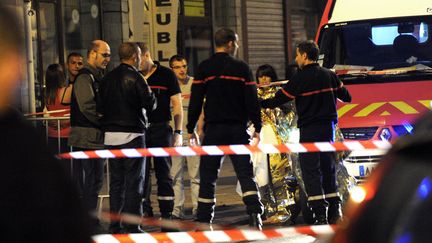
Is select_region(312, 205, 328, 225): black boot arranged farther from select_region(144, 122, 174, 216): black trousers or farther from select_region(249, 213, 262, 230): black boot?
select_region(144, 122, 174, 216): black trousers

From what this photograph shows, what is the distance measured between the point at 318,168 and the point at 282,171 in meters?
0.98

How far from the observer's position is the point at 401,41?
1247 centimetres

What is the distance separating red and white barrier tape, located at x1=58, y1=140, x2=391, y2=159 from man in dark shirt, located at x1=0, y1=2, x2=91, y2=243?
607 centimetres

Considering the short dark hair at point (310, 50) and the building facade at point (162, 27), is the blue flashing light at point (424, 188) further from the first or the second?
the short dark hair at point (310, 50)

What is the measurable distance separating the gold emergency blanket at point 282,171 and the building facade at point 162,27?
2578 millimetres

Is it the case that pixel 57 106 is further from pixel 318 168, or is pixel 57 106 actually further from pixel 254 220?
pixel 318 168

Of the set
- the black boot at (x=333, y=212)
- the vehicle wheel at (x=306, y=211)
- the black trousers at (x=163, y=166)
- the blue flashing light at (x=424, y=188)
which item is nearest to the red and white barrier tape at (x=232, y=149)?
the black trousers at (x=163, y=166)

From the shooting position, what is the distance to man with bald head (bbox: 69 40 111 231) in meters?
10.4

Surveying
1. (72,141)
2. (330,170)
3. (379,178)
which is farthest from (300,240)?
(379,178)

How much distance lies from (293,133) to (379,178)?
783 cm

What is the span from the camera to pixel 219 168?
32.2 ft

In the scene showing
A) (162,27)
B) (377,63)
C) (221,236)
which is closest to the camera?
(221,236)

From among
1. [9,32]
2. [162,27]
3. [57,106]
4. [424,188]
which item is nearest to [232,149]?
[57,106]

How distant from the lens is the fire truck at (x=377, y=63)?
1104cm
